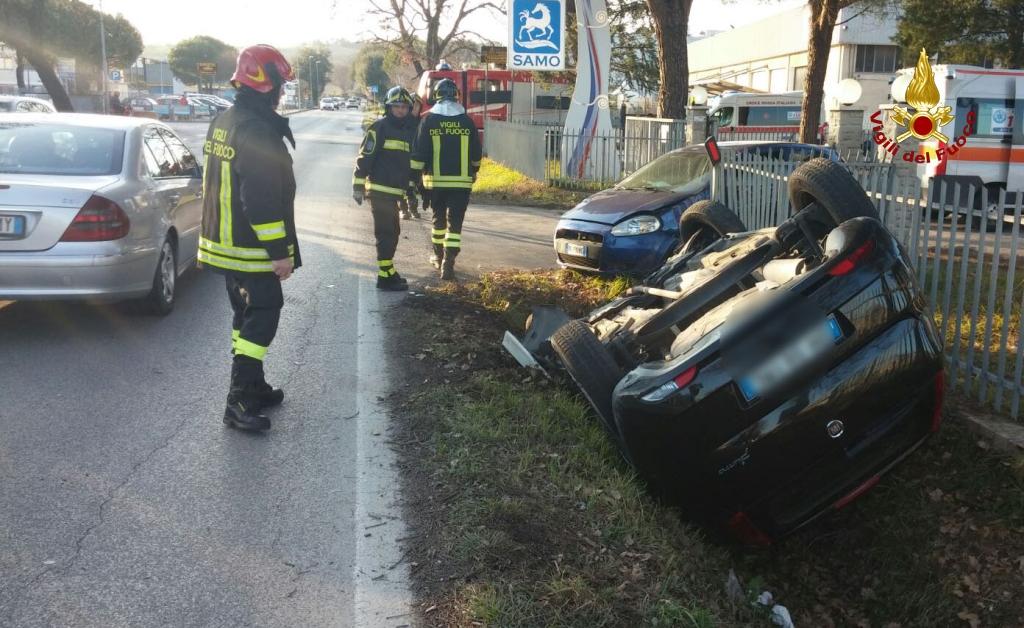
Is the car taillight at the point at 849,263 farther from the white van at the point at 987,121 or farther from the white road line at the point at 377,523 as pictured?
the white van at the point at 987,121

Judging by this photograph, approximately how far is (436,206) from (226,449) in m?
4.89

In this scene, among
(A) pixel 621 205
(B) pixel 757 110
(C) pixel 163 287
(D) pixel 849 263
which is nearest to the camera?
(D) pixel 849 263

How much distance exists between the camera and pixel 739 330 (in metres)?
3.58

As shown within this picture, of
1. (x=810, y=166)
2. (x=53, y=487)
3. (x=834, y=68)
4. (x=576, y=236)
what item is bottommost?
(x=53, y=487)

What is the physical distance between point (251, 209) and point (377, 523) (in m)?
1.87

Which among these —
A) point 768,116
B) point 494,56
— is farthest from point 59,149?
point 768,116

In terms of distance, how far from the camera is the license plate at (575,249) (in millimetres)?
8602

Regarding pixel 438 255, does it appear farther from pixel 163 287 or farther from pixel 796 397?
pixel 796 397

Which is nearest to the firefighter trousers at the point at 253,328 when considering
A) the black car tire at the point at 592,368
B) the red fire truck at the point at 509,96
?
the black car tire at the point at 592,368

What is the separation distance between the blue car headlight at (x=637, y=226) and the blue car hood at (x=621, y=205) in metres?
0.06

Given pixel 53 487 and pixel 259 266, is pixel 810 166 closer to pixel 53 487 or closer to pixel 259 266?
pixel 259 266

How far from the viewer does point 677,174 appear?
367 inches

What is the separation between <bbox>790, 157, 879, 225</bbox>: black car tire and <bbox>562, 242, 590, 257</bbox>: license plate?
3.97 m

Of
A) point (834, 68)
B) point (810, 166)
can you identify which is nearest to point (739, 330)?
point (810, 166)
